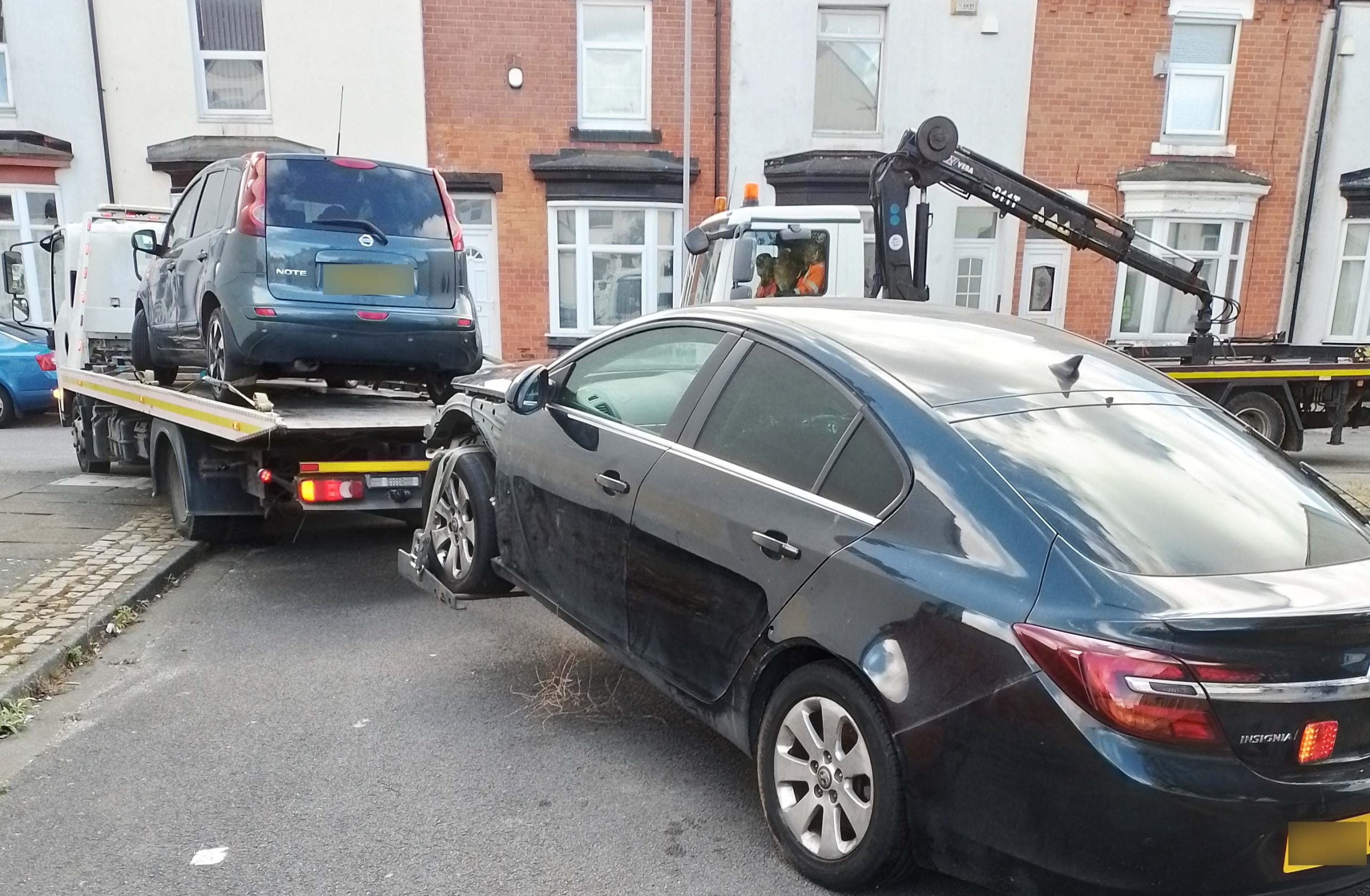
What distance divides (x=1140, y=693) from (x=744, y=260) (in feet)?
19.8

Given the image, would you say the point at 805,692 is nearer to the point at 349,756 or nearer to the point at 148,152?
the point at 349,756

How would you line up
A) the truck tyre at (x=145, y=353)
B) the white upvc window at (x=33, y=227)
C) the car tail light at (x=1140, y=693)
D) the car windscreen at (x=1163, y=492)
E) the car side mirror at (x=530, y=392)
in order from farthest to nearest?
1. the white upvc window at (x=33, y=227)
2. the truck tyre at (x=145, y=353)
3. the car side mirror at (x=530, y=392)
4. the car windscreen at (x=1163, y=492)
5. the car tail light at (x=1140, y=693)

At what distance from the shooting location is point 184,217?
7008mm

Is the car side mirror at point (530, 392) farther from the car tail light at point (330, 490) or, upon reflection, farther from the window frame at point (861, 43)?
the window frame at point (861, 43)

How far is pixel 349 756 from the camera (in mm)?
3611

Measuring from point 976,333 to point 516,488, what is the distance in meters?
2.01

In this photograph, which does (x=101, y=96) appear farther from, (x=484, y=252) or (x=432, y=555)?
(x=432, y=555)

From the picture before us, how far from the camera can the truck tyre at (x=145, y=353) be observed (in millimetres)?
7410

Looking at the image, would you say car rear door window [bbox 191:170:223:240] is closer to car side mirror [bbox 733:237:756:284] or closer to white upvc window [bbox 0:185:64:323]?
car side mirror [bbox 733:237:756:284]

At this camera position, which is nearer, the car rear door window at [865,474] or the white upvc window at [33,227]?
the car rear door window at [865,474]

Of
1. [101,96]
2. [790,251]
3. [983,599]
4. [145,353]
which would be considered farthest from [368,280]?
[101,96]

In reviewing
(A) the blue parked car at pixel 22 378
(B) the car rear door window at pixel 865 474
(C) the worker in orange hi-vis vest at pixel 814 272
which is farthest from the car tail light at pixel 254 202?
(A) the blue parked car at pixel 22 378

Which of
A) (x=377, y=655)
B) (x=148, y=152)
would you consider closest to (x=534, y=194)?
(x=148, y=152)

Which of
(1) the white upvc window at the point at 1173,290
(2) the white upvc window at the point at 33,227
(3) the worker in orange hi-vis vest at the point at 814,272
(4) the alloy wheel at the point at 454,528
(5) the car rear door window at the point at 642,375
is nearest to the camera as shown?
(5) the car rear door window at the point at 642,375
